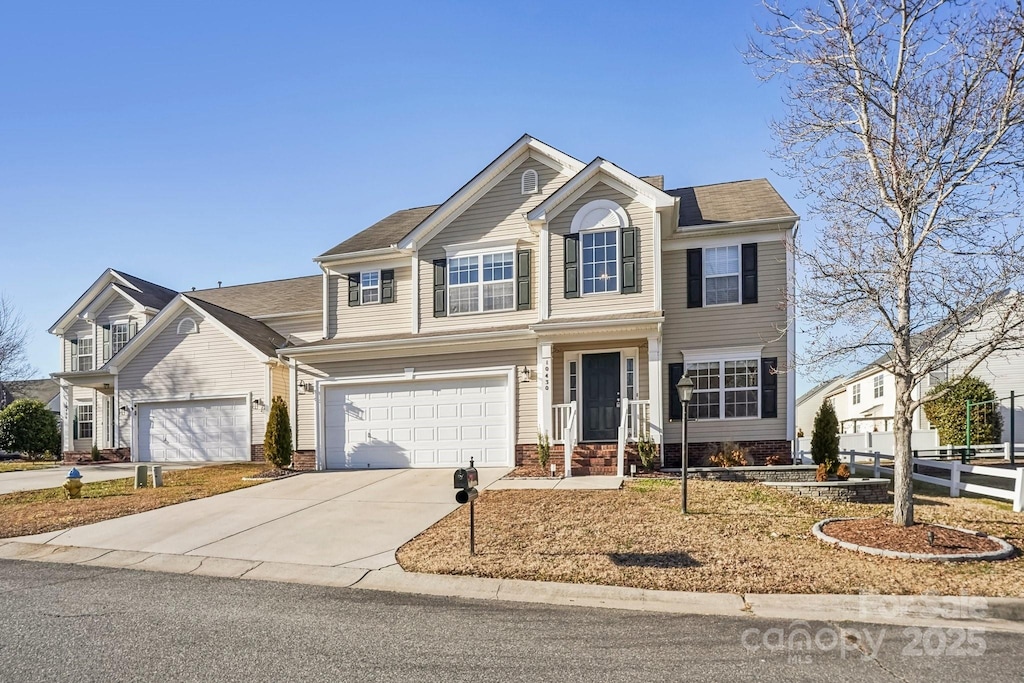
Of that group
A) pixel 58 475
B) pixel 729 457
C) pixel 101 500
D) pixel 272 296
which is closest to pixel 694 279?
pixel 729 457

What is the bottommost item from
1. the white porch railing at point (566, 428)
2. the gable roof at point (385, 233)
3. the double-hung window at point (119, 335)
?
the white porch railing at point (566, 428)

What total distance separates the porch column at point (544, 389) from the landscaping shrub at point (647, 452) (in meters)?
2.08

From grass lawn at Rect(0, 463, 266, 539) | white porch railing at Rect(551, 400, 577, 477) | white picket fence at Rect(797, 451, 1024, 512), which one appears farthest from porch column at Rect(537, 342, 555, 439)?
grass lawn at Rect(0, 463, 266, 539)

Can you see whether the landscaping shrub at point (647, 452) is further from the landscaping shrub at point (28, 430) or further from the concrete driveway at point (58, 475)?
the landscaping shrub at point (28, 430)

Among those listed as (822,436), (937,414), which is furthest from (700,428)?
(937,414)

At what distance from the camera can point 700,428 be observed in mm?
15492

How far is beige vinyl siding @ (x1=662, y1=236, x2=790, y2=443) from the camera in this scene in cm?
1526

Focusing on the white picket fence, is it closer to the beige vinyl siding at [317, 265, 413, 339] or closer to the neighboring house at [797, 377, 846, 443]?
the beige vinyl siding at [317, 265, 413, 339]

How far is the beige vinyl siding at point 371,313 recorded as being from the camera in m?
17.7

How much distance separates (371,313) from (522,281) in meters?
4.44

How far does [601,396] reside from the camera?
615 inches

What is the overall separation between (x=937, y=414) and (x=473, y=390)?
62.1 ft

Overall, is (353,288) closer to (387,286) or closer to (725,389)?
(387,286)

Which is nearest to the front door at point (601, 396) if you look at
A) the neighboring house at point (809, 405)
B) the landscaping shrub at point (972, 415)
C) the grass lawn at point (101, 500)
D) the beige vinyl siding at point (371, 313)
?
the beige vinyl siding at point (371, 313)
